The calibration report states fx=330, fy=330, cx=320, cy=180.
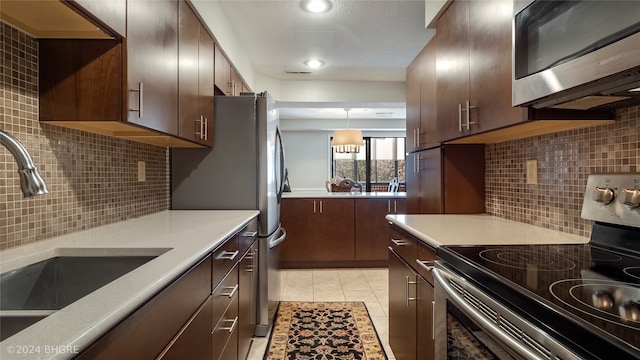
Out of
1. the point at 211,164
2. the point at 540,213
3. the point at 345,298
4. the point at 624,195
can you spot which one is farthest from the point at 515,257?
the point at 345,298

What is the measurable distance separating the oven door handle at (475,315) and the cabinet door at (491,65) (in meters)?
0.68

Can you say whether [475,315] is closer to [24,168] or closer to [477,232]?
[477,232]

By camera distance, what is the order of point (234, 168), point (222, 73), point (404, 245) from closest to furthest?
point (404, 245) < point (234, 168) < point (222, 73)

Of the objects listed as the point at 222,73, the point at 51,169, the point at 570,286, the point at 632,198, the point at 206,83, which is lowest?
the point at 570,286

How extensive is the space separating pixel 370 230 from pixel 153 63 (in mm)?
2983

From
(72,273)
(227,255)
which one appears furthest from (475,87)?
(72,273)

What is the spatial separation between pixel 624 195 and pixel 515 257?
0.43m

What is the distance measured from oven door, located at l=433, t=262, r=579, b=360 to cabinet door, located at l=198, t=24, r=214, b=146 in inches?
64.8

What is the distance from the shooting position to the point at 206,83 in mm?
2221

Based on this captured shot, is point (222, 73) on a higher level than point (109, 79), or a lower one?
higher

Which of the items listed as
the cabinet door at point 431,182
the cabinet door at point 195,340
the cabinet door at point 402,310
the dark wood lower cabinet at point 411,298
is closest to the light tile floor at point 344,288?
the cabinet door at point 402,310

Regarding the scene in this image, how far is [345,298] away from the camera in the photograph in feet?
9.74

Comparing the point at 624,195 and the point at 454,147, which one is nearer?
the point at 624,195

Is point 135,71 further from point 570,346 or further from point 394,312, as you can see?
point 394,312
